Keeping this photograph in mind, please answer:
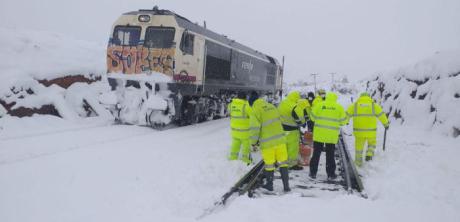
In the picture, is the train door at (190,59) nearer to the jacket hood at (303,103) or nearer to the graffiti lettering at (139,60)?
the graffiti lettering at (139,60)

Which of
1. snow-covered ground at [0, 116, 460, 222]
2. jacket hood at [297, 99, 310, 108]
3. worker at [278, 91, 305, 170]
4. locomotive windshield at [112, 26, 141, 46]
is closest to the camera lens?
snow-covered ground at [0, 116, 460, 222]

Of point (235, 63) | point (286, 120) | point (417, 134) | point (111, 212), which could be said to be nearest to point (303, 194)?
point (286, 120)

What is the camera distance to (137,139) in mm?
10062

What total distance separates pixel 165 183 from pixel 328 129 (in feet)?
10.6

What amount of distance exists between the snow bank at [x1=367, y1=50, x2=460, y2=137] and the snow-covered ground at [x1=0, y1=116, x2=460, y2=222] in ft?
8.10

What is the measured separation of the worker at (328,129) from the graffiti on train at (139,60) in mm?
6227

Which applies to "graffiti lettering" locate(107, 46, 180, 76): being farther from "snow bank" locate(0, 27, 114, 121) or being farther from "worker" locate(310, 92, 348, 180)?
→ "worker" locate(310, 92, 348, 180)

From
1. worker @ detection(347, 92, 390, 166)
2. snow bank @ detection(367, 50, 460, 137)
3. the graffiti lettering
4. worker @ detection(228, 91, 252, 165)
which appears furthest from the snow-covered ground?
the graffiti lettering

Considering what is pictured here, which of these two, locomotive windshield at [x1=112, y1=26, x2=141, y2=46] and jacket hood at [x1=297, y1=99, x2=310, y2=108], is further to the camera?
locomotive windshield at [x1=112, y1=26, x2=141, y2=46]

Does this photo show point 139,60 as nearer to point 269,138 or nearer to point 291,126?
point 291,126

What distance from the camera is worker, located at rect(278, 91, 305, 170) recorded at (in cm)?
773

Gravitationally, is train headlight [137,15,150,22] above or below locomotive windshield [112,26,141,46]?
above

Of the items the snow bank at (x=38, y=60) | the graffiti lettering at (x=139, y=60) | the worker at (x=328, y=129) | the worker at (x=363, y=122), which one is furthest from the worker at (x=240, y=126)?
the snow bank at (x=38, y=60)

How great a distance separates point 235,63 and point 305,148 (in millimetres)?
10219
